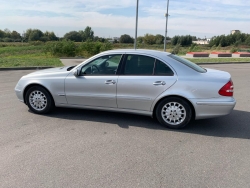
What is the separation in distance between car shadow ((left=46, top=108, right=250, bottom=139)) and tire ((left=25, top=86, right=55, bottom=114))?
0.22 metres

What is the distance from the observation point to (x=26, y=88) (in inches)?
194

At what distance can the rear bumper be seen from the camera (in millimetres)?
4078

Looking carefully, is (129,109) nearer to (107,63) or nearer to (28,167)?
→ (107,63)

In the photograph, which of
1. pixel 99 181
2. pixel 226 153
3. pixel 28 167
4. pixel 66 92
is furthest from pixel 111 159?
pixel 66 92

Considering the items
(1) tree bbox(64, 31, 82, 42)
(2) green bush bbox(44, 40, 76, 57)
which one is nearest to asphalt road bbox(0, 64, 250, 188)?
(2) green bush bbox(44, 40, 76, 57)

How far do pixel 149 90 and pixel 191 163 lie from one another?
1.61 meters

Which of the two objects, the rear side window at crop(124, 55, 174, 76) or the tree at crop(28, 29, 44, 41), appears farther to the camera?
the tree at crop(28, 29, 44, 41)

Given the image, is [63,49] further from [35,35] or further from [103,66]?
[35,35]

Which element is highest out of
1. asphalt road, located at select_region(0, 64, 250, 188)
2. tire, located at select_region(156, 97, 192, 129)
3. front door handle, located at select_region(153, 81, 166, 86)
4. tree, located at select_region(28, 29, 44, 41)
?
tree, located at select_region(28, 29, 44, 41)

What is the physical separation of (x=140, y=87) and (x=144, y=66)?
433mm

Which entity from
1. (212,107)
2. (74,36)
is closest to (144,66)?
(212,107)

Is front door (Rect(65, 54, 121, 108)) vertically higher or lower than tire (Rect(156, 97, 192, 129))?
higher

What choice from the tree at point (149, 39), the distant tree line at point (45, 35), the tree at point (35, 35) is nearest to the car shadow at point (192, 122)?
the distant tree line at point (45, 35)

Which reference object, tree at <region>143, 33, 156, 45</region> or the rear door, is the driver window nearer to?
the rear door
